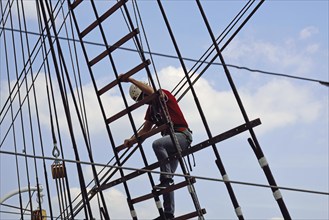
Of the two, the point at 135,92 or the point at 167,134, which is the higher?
the point at 135,92

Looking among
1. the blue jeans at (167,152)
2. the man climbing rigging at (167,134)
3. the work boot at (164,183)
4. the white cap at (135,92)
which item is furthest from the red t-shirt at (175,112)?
the work boot at (164,183)

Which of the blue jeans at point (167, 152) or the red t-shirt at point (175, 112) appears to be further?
the red t-shirt at point (175, 112)

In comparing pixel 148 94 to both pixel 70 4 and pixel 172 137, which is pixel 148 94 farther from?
pixel 70 4

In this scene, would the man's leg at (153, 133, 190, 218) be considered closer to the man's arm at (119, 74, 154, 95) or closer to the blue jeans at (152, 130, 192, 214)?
the blue jeans at (152, 130, 192, 214)

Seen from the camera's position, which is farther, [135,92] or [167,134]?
[135,92]

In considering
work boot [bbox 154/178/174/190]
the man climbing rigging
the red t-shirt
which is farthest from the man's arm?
work boot [bbox 154/178/174/190]

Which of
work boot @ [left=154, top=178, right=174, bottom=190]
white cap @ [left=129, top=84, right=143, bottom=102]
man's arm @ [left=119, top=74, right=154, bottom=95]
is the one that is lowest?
work boot @ [left=154, top=178, right=174, bottom=190]

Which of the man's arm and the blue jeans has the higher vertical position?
the man's arm

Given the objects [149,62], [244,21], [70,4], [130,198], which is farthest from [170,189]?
[70,4]

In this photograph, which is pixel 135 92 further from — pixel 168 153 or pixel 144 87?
pixel 168 153

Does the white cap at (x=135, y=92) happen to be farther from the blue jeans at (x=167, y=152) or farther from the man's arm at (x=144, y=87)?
the blue jeans at (x=167, y=152)

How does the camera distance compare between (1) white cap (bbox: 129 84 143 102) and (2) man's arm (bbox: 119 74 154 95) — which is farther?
(1) white cap (bbox: 129 84 143 102)

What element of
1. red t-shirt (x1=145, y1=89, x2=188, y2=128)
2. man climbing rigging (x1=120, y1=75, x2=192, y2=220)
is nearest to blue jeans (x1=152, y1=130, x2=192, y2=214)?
man climbing rigging (x1=120, y1=75, x2=192, y2=220)

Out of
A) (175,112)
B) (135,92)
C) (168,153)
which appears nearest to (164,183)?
(168,153)
